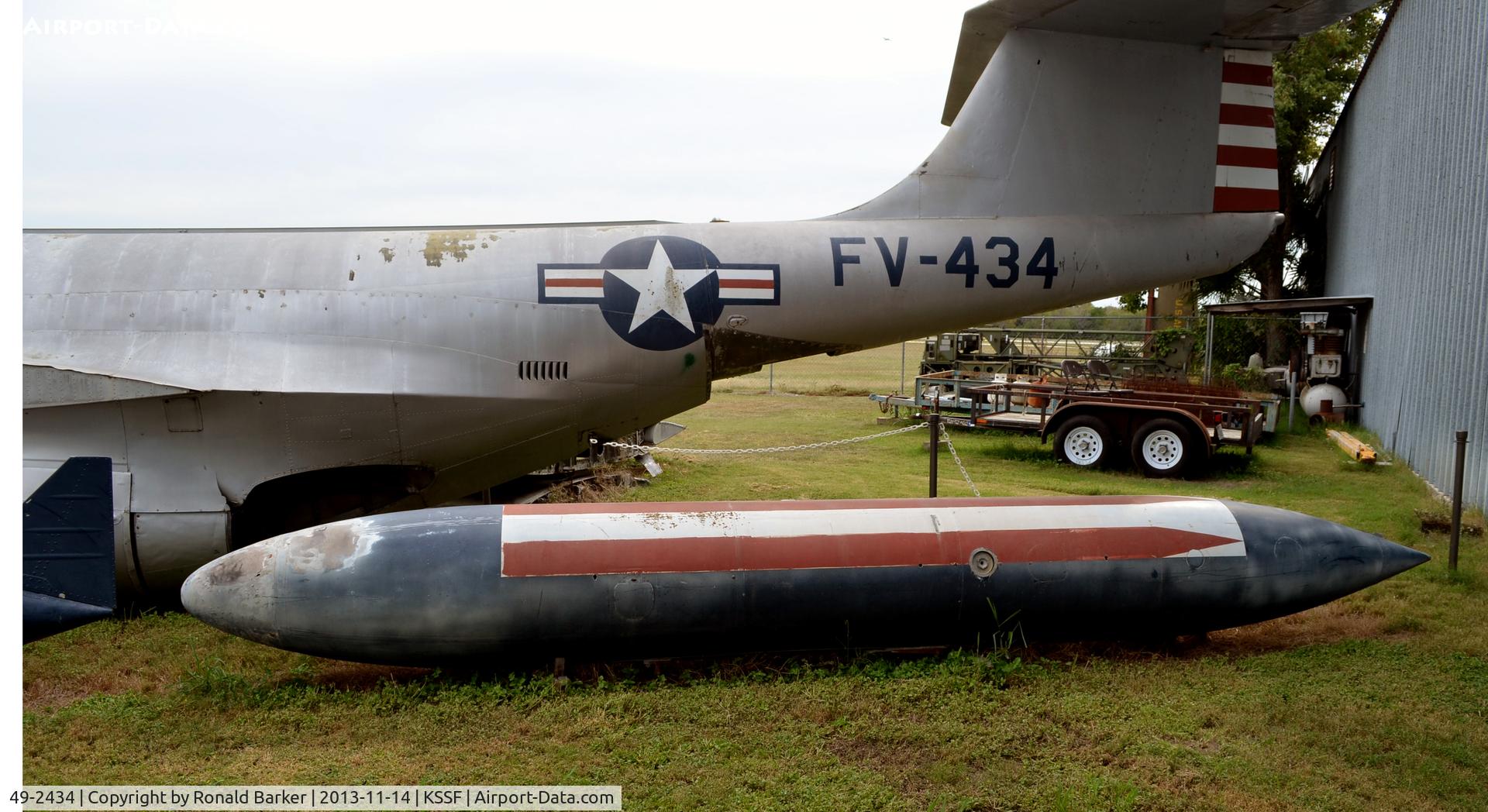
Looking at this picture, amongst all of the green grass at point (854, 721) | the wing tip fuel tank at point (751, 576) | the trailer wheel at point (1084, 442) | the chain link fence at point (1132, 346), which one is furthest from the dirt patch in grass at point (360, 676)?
the chain link fence at point (1132, 346)

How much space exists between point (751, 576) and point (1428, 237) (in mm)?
11243

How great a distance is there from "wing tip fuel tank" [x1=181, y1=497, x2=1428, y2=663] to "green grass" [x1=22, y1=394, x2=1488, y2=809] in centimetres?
27

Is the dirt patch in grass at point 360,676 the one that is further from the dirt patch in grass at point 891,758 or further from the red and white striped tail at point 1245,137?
the red and white striped tail at point 1245,137

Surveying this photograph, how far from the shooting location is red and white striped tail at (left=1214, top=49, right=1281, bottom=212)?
7.56m

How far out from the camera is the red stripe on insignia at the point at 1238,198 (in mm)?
7672

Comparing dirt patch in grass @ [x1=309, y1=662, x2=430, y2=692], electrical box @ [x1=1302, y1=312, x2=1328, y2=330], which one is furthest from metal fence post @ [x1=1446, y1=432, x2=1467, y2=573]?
electrical box @ [x1=1302, y1=312, x2=1328, y2=330]

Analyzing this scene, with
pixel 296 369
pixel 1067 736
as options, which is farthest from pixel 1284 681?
pixel 296 369

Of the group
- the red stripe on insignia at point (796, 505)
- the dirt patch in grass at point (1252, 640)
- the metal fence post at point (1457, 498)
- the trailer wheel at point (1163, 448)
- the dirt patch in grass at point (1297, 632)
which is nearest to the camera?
the red stripe on insignia at point (796, 505)

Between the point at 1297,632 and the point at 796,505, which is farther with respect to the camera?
the point at 1297,632

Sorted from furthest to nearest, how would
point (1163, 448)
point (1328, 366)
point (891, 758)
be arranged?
point (1328, 366) < point (1163, 448) < point (891, 758)

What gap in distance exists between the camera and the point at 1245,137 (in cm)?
769

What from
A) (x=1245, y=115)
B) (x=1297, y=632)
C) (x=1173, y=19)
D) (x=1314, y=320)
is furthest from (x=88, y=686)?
(x=1314, y=320)

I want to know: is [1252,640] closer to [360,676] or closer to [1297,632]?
[1297,632]

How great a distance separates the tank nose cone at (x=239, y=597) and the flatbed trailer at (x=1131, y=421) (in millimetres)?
8173
